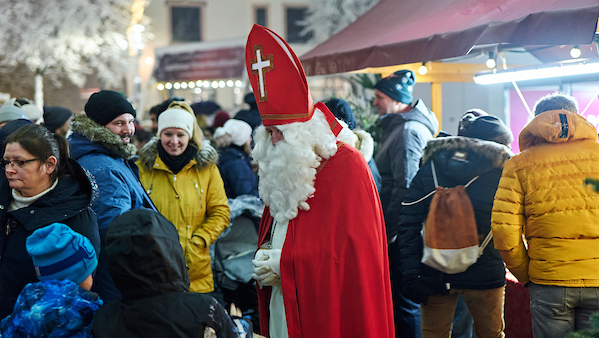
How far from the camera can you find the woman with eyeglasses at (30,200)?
2.95 metres

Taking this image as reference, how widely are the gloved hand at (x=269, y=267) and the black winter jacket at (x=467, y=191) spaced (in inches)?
48.3

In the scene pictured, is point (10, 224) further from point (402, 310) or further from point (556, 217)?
point (402, 310)

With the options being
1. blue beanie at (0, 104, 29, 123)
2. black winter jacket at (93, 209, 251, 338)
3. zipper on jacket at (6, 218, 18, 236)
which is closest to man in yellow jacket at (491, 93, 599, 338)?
black winter jacket at (93, 209, 251, 338)

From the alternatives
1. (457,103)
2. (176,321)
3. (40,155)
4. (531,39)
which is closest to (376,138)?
(457,103)

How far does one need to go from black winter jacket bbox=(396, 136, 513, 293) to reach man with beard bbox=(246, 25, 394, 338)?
2.82ft

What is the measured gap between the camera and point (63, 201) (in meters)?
3.02

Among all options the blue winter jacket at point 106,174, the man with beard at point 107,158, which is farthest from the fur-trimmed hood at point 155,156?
the blue winter jacket at point 106,174

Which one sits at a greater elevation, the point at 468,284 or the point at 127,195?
the point at 127,195

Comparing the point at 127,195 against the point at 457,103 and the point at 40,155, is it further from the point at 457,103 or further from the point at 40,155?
the point at 457,103

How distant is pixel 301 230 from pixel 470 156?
56.1 inches

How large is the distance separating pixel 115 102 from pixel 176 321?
2278 mm

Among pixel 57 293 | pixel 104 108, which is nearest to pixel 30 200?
pixel 57 293

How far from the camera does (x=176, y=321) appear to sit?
2.15 meters

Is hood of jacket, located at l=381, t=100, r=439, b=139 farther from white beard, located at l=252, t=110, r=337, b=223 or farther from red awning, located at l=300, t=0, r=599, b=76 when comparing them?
white beard, located at l=252, t=110, r=337, b=223
